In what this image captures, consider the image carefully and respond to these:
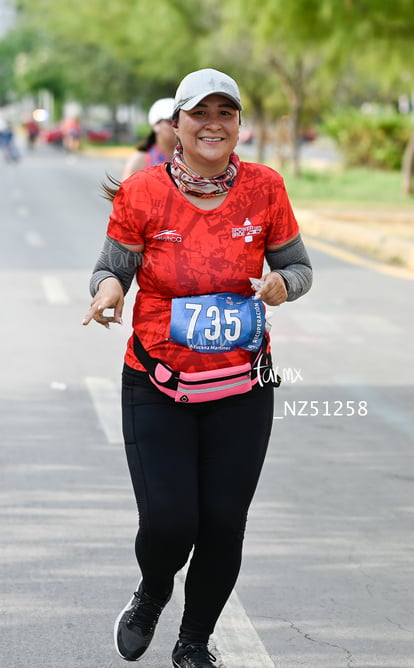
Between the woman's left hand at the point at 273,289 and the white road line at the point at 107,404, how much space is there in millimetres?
3360

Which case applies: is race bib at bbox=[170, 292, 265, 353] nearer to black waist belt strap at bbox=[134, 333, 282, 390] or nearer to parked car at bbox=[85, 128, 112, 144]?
black waist belt strap at bbox=[134, 333, 282, 390]

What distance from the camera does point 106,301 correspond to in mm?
3672

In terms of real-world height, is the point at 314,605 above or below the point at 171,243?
below

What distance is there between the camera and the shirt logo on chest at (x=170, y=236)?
12.1 feet

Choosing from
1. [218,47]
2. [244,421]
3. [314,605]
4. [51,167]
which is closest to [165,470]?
[244,421]

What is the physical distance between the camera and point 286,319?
1133 cm

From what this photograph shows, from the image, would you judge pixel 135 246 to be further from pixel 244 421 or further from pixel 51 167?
pixel 51 167

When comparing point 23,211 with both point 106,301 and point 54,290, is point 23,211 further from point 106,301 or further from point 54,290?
point 106,301

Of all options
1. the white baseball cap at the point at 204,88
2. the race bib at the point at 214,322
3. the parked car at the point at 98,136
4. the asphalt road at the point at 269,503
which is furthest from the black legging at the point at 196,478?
the parked car at the point at 98,136

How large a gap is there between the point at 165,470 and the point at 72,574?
1.35 m

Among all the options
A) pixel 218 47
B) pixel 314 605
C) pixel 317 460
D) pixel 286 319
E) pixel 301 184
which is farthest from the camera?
pixel 218 47

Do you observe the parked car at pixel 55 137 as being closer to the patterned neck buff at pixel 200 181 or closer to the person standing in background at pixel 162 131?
the person standing in background at pixel 162 131

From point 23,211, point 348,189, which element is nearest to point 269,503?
point 23,211

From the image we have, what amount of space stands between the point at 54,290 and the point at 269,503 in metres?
7.36
